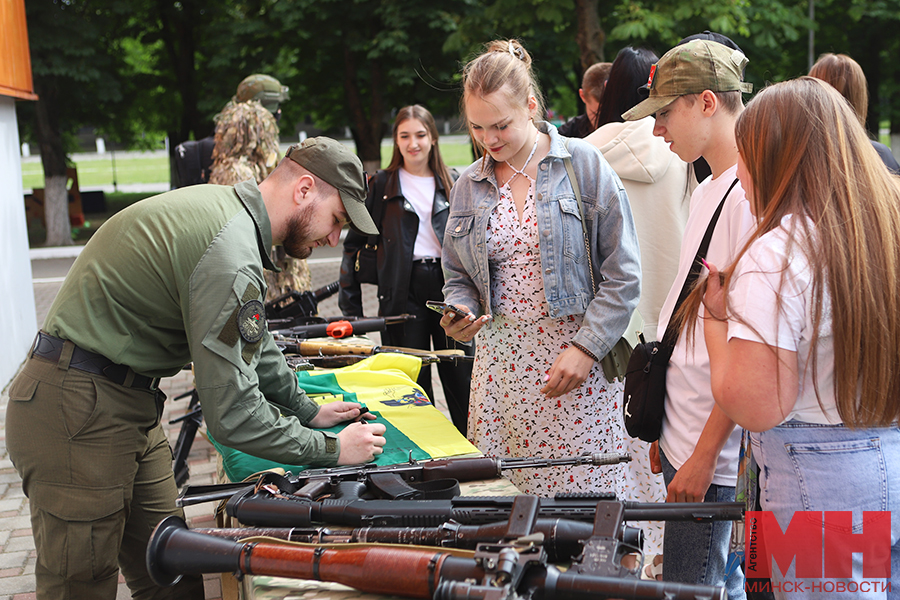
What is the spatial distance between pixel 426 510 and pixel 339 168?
3.47 ft

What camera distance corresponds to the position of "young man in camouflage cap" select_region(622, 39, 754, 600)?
199 centimetres

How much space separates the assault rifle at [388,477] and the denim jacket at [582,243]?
2.01 feet

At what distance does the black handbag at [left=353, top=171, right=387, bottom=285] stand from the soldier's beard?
227 centimetres

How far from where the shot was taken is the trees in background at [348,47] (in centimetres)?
1359

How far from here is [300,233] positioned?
2309 millimetres

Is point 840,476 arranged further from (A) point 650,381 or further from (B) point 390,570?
(B) point 390,570

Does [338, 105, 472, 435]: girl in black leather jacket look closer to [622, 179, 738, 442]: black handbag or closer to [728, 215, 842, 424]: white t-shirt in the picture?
[622, 179, 738, 442]: black handbag

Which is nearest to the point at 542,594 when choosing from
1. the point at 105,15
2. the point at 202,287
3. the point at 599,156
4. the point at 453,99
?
the point at 202,287

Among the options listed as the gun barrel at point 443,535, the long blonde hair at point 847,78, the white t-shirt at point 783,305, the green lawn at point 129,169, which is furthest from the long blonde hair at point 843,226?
the green lawn at point 129,169

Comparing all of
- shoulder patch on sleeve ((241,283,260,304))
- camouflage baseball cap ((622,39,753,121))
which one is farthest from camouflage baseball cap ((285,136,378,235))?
camouflage baseball cap ((622,39,753,121))

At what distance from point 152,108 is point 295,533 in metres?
19.4

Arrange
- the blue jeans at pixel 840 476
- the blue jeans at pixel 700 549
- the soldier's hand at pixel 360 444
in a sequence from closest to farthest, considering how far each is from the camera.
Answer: the blue jeans at pixel 840 476, the blue jeans at pixel 700 549, the soldier's hand at pixel 360 444

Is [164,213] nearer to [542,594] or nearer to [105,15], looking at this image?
[542,594]

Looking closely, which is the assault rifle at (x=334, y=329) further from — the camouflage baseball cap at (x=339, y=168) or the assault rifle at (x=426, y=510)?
the assault rifle at (x=426, y=510)
